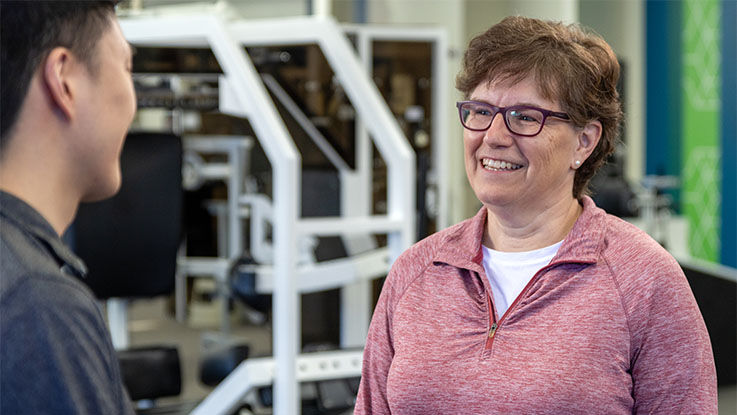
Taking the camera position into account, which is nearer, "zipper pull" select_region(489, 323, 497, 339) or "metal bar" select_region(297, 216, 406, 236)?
"zipper pull" select_region(489, 323, 497, 339)

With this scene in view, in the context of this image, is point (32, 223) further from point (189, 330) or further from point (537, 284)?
point (189, 330)

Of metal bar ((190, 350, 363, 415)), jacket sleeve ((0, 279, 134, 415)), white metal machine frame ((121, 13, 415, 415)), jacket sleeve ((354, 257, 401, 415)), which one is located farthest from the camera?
metal bar ((190, 350, 363, 415))

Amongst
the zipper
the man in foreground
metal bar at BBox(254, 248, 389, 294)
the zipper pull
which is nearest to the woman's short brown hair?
the zipper

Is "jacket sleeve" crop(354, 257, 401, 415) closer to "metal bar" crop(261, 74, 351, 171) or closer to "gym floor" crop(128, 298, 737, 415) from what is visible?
"metal bar" crop(261, 74, 351, 171)

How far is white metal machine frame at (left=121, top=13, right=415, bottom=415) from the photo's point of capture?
2.59 metres

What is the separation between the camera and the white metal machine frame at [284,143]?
259 centimetres

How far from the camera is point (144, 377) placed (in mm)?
2816

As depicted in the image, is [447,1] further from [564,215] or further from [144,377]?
[564,215]

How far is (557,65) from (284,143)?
1.26m

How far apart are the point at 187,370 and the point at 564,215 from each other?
4.03 meters

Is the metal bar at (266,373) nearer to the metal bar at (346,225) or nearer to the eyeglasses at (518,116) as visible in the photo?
the metal bar at (346,225)

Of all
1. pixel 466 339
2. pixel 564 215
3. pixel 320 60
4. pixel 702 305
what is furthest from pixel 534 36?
pixel 320 60

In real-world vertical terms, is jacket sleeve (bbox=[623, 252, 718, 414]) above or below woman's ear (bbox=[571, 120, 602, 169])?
below

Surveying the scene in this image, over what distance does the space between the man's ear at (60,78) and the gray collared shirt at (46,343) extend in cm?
15
